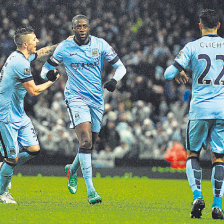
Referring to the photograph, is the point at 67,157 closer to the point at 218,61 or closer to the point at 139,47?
the point at 139,47

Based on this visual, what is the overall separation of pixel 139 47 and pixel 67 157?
678 cm

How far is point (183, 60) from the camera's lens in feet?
24.5

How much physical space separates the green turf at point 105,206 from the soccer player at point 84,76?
0.84 m

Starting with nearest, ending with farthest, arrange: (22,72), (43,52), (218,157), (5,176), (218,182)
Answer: (218,182) < (218,157) < (22,72) < (5,176) < (43,52)

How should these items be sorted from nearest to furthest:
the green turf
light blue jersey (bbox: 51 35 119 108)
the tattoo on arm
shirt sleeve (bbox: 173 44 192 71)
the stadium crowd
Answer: the green turf, shirt sleeve (bbox: 173 44 192 71), light blue jersey (bbox: 51 35 119 108), the tattoo on arm, the stadium crowd

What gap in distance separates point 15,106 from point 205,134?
299 cm

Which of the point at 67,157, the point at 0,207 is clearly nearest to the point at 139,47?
the point at 67,157

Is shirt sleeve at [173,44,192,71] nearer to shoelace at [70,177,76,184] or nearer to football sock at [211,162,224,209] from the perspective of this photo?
football sock at [211,162,224,209]

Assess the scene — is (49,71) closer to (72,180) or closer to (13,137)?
(13,137)

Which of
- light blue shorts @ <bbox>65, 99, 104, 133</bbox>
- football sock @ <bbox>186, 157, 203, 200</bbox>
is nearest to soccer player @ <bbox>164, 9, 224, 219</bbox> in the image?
football sock @ <bbox>186, 157, 203, 200</bbox>

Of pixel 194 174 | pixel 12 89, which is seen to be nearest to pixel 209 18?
pixel 194 174

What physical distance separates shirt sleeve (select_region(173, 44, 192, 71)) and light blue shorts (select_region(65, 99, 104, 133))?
2.09 meters

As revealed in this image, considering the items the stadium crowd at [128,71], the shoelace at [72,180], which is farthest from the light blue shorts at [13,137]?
the stadium crowd at [128,71]

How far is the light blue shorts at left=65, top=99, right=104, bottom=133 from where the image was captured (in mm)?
9097
